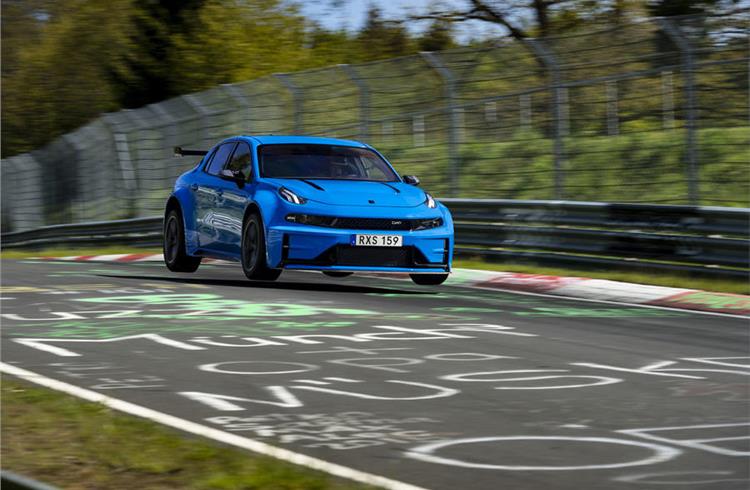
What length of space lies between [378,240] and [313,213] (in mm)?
643

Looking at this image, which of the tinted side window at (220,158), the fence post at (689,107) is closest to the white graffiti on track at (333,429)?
the tinted side window at (220,158)

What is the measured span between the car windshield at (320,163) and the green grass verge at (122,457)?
291 inches

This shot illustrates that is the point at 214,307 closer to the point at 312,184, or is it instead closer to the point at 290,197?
the point at 290,197

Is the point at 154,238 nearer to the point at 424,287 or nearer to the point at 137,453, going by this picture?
the point at 424,287

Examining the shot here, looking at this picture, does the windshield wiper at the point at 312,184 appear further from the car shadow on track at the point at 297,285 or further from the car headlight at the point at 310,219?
the car shadow on track at the point at 297,285

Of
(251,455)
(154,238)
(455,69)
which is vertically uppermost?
(455,69)

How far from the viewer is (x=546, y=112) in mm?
17859

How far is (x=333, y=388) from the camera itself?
7.09 metres

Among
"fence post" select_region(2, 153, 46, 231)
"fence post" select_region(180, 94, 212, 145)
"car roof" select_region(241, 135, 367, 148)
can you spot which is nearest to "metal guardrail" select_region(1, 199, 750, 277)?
"car roof" select_region(241, 135, 367, 148)

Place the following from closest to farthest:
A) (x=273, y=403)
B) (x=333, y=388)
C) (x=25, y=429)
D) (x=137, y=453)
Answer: (x=137, y=453) → (x=25, y=429) → (x=273, y=403) → (x=333, y=388)

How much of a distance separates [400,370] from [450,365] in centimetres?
37

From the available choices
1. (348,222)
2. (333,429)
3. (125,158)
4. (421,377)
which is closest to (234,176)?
(348,222)

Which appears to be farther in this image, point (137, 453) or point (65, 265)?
point (65, 265)

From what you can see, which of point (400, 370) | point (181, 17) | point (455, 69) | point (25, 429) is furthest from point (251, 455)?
point (181, 17)
